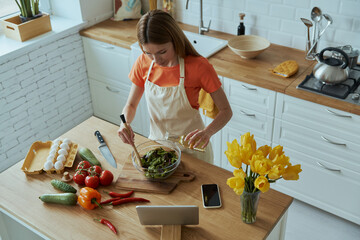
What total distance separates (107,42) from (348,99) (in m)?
2.18

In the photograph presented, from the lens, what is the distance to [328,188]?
3191 mm

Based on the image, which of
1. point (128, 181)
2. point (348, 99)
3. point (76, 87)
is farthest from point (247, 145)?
point (76, 87)

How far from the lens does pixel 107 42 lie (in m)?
3.85

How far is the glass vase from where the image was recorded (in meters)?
1.75

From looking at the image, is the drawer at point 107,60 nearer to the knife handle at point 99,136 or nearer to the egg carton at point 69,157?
the knife handle at point 99,136

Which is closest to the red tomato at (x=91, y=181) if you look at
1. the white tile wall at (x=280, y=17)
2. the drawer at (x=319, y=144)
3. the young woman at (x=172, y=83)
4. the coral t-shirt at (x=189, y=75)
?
the young woman at (x=172, y=83)

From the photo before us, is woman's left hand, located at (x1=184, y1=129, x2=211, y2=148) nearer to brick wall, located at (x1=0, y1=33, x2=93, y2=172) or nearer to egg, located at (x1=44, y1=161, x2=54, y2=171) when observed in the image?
egg, located at (x1=44, y1=161, x2=54, y2=171)

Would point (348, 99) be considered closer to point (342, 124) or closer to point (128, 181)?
point (342, 124)

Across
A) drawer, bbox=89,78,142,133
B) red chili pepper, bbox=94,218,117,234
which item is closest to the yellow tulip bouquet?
red chili pepper, bbox=94,218,117,234

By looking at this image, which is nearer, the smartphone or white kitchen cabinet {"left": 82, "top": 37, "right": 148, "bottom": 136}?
the smartphone

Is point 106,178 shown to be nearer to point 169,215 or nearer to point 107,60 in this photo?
point 169,215

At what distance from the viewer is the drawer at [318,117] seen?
111 inches

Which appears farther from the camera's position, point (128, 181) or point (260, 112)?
point (260, 112)

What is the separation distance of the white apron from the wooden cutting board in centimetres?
31
